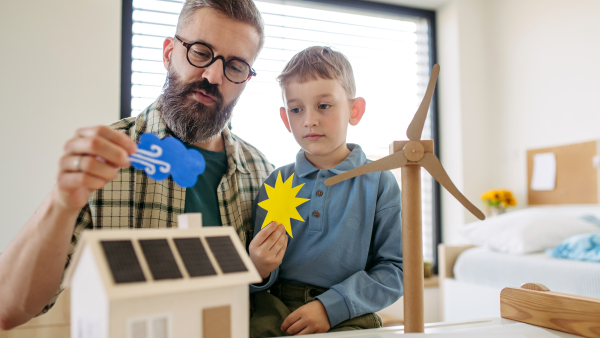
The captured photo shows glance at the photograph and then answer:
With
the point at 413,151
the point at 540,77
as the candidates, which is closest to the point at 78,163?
the point at 413,151

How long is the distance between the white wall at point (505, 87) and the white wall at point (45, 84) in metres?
2.64

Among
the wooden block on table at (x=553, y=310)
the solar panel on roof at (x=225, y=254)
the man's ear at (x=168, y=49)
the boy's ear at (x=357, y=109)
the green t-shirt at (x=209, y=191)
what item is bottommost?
the wooden block on table at (x=553, y=310)

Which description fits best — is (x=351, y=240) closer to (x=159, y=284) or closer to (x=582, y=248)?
Result: (x=159, y=284)

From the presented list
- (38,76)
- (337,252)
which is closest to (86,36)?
(38,76)

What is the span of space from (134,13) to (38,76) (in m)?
0.76

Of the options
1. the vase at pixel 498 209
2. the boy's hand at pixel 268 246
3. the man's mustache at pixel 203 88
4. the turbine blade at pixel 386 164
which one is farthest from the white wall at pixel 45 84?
the vase at pixel 498 209

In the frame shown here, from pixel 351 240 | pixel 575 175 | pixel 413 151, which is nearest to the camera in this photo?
pixel 413 151

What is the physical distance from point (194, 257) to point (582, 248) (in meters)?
2.15

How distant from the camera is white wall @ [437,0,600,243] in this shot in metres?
2.82

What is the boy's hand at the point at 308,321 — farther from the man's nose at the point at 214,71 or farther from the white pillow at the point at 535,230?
the white pillow at the point at 535,230

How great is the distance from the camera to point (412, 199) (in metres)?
0.67

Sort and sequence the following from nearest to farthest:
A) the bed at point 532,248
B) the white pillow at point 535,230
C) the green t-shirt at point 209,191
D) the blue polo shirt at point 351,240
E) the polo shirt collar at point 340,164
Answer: the blue polo shirt at point 351,240
the polo shirt collar at point 340,164
the green t-shirt at point 209,191
the bed at point 532,248
the white pillow at point 535,230

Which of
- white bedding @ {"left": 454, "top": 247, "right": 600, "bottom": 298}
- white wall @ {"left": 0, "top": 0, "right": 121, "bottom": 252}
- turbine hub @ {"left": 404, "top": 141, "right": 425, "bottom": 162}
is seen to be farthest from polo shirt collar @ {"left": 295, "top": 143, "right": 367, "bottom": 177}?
white wall @ {"left": 0, "top": 0, "right": 121, "bottom": 252}

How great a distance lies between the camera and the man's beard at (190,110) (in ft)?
3.76
